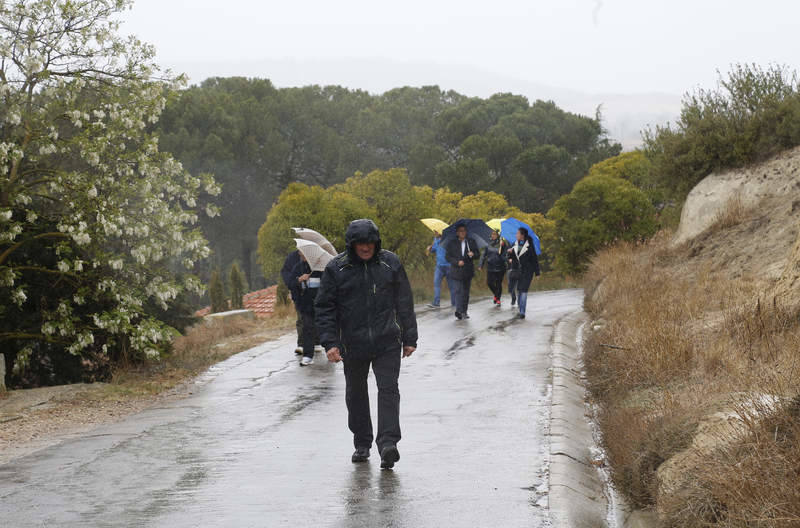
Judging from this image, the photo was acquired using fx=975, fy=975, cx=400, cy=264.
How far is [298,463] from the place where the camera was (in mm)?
7633

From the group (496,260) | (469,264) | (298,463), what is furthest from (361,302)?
(496,260)

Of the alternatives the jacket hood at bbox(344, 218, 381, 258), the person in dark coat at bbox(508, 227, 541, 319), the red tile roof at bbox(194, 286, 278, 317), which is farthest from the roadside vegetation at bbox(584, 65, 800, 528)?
the red tile roof at bbox(194, 286, 278, 317)

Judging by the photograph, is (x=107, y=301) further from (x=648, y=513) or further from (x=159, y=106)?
(x=648, y=513)

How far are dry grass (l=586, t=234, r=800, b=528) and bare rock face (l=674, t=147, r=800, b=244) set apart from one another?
491 centimetres

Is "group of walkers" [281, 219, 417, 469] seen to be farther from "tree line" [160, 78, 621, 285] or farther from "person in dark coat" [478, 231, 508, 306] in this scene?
"tree line" [160, 78, 621, 285]

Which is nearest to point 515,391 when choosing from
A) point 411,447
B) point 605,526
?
point 411,447

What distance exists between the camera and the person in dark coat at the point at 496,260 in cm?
2200

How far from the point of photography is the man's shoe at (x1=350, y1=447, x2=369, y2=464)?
7.60 metres

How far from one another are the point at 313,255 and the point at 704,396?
286 inches

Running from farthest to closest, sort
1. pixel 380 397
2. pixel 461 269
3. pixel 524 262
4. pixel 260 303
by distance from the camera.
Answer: pixel 260 303 → pixel 524 262 → pixel 461 269 → pixel 380 397

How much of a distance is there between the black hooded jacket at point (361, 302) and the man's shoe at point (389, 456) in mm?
717

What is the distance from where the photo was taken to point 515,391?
10953 millimetres

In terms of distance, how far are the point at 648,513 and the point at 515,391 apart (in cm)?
493

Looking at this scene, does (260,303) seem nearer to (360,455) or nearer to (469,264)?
(469,264)
